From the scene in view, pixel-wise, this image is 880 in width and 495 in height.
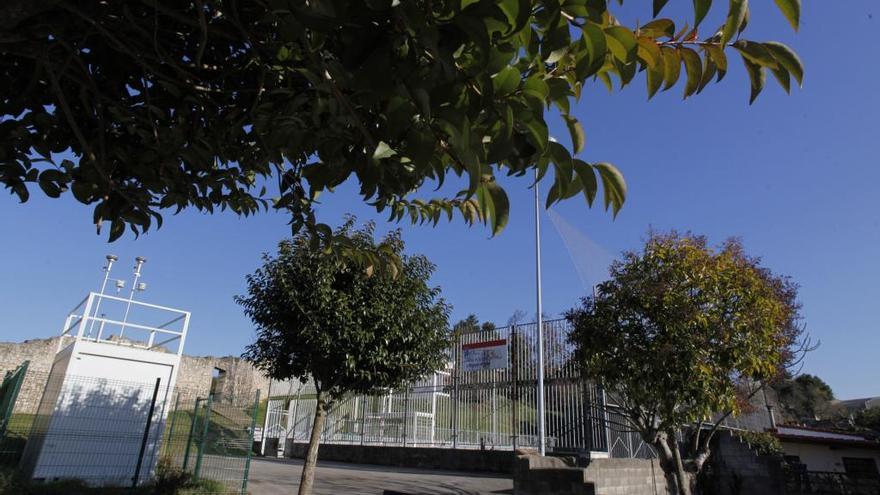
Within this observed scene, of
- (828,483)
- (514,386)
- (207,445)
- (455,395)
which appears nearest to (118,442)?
(207,445)

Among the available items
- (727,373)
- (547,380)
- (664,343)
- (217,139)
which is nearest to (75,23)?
(217,139)

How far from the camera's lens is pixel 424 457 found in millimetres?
16219

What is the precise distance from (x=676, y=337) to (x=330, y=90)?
5.84m

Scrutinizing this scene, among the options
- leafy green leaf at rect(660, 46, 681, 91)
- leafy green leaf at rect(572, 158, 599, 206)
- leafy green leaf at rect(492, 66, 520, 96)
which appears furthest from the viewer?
leafy green leaf at rect(660, 46, 681, 91)

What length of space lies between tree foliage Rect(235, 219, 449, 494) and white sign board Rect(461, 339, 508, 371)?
6872 mm

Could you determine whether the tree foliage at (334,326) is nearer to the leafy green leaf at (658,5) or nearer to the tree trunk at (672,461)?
the tree trunk at (672,461)

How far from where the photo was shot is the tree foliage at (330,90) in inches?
43.9

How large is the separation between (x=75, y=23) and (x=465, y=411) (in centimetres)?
1526

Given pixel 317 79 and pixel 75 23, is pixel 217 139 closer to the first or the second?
pixel 75 23

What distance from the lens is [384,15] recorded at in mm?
1090

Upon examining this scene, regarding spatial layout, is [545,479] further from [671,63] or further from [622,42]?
[622,42]

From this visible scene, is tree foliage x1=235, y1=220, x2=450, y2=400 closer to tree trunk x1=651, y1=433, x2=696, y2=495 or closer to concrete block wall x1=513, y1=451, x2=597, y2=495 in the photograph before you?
concrete block wall x1=513, y1=451, x2=597, y2=495

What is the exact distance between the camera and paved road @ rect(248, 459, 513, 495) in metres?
11.0

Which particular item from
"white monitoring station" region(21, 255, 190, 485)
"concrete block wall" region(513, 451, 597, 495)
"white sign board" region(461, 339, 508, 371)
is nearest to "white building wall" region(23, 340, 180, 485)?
"white monitoring station" region(21, 255, 190, 485)
